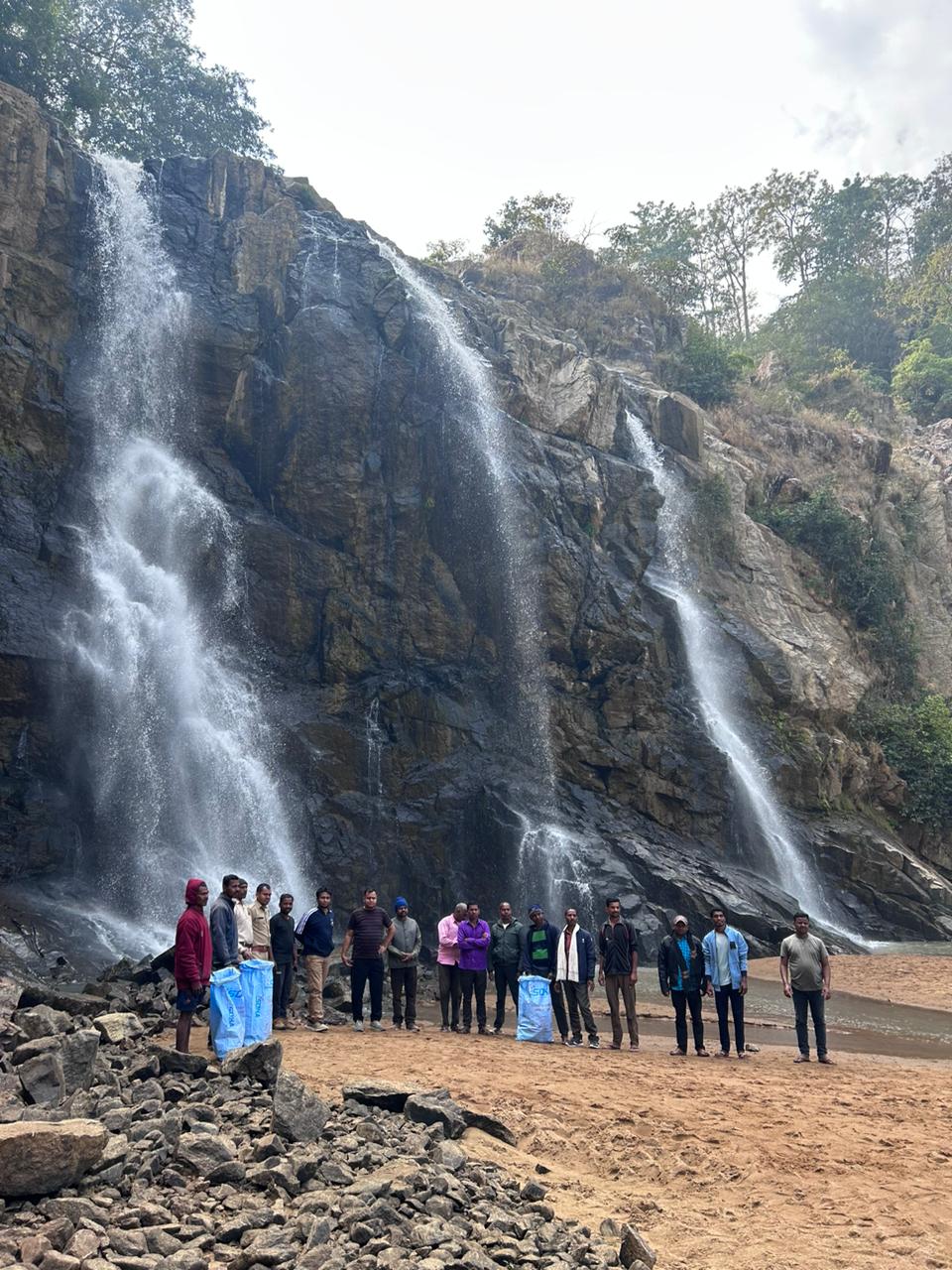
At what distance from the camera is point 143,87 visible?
37469mm

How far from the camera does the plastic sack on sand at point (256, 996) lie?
909 centimetres

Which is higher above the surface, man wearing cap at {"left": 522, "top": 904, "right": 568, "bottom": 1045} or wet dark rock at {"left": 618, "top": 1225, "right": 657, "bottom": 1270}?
man wearing cap at {"left": 522, "top": 904, "right": 568, "bottom": 1045}

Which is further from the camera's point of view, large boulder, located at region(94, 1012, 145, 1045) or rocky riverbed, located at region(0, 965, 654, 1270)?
large boulder, located at region(94, 1012, 145, 1045)

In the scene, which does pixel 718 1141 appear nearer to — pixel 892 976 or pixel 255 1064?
pixel 255 1064

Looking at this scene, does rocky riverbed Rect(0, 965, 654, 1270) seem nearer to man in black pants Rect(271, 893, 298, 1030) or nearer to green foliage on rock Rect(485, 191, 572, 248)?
man in black pants Rect(271, 893, 298, 1030)

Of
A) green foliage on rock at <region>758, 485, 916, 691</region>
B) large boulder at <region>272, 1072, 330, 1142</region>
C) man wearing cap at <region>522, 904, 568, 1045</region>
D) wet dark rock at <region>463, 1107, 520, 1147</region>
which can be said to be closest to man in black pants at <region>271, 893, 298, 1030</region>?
man wearing cap at <region>522, 904, 568, 1045</region>

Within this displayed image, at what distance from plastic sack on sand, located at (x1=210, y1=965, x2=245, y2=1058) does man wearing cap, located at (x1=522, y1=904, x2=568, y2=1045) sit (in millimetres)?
4126

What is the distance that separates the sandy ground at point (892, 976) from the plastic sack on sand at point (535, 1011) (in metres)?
7.85

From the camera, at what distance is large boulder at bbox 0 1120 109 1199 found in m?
4.76

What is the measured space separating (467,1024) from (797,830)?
724 inches

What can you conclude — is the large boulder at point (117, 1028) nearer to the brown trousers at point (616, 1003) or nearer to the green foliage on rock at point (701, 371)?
the brown trousers at point (616, 1003)

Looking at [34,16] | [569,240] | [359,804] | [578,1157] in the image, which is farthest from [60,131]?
[578,1157]

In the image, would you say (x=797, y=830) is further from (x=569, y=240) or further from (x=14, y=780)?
(x=569, y=240)

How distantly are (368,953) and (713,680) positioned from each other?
20739 mm
